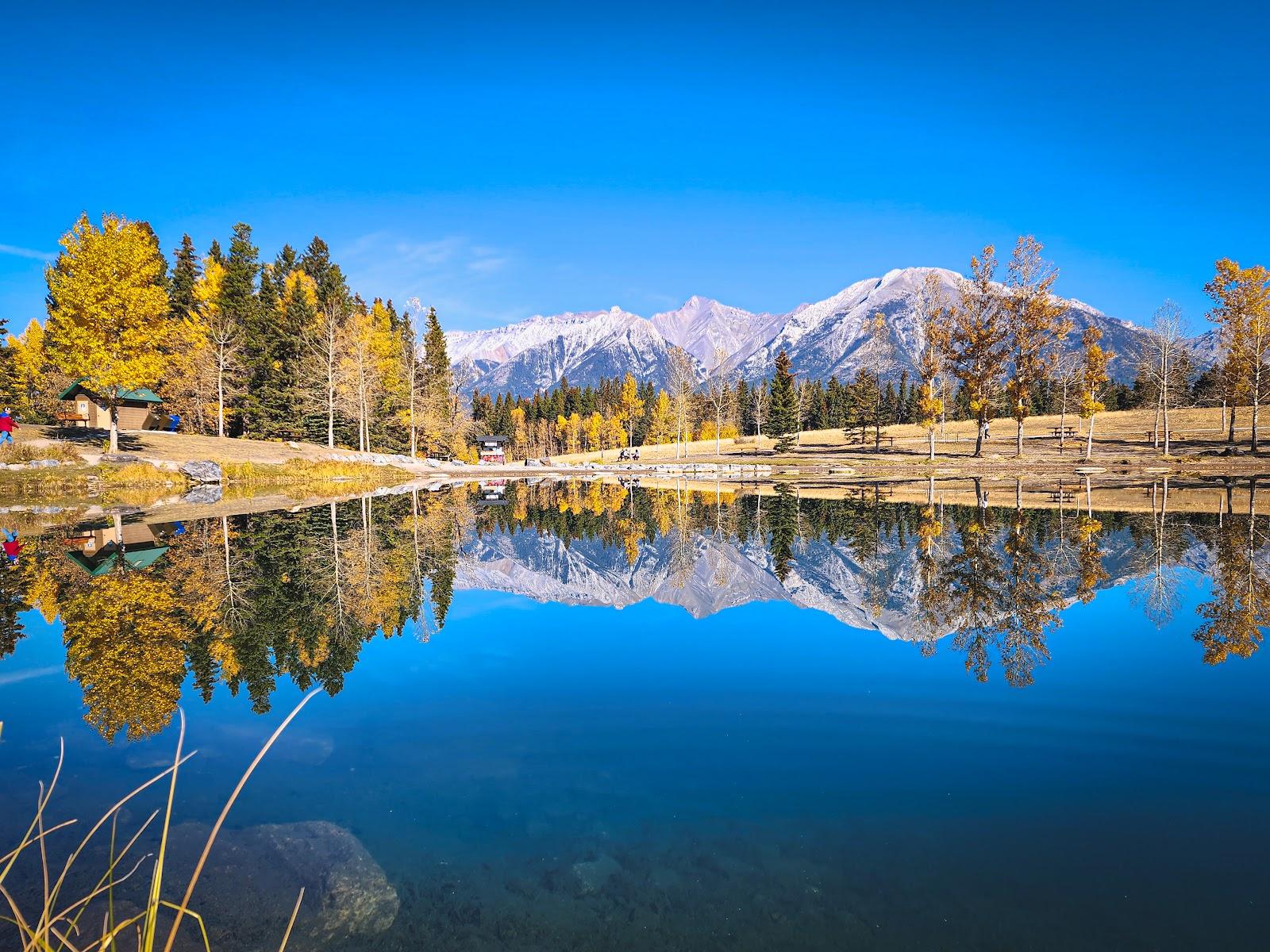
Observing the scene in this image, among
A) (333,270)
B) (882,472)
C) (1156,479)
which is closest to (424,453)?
(333,270)

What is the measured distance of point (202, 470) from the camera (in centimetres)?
3522

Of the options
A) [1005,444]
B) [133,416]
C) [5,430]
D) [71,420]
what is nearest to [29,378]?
[71,420]

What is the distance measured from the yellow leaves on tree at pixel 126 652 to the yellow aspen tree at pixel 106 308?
83.6 ft

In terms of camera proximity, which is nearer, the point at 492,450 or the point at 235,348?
the point at 235,348

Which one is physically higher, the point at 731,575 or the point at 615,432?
the point at 615,432

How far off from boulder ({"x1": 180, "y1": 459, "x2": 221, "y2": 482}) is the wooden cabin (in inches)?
712

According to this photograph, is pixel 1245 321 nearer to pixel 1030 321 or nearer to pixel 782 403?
pixel 1030 321

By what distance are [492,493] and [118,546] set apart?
23.5 m

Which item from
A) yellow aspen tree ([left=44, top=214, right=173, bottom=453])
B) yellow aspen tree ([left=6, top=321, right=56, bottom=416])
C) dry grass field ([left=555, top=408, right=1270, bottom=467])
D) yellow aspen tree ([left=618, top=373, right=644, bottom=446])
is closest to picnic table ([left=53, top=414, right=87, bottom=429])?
yellow aspen tree ([left=6, top=321, right=56, bottom=416])

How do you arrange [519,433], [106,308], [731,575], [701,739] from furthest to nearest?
[519,433] → [106,308] → [731,575] → [701,739]

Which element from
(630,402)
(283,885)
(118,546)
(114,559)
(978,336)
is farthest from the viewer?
(630,402)

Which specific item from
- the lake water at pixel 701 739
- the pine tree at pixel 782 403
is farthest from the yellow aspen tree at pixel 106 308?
the pine tree at pixel 782 403

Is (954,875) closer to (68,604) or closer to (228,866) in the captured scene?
(228,866)

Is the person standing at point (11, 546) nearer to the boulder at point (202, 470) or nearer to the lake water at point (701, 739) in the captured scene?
the lake water at point (701, 739)
